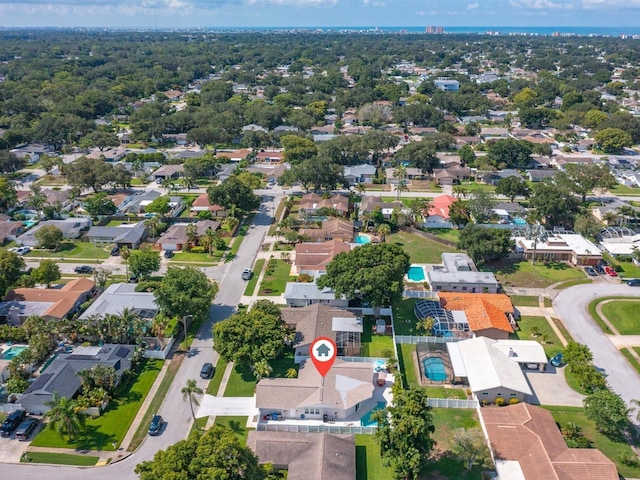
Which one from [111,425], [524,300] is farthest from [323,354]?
[524,300]

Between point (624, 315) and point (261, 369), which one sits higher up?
point (261, 369)

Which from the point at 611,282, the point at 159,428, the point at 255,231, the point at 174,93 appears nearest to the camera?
the point at 159,428

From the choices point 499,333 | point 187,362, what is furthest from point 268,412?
point 499,333

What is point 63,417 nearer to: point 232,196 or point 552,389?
point 552,389

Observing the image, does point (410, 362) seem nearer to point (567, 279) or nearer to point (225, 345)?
point (225, 345)

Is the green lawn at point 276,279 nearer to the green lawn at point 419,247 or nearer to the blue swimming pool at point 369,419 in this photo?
the green lawn at point 419,247

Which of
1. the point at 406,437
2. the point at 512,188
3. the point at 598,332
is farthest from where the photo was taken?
the point at 512,188

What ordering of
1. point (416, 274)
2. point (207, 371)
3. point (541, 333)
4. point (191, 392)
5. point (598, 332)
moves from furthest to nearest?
point (416, 274) → point (598, 332) → point (541, 333) → point (207, 371) → point (191, 392)
